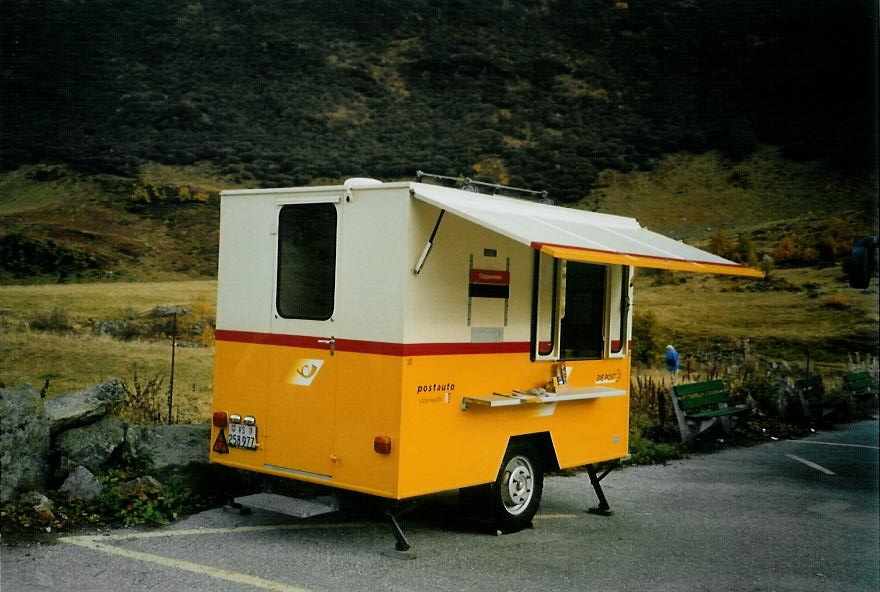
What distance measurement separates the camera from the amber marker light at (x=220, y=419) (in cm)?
713

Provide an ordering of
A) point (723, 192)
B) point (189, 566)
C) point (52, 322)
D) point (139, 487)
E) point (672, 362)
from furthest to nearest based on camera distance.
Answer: point (723, 192) → point (672, 362) → point (52, 322) → point (139, 487) → point (189, 566)

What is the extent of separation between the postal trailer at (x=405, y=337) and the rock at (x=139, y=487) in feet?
2.10

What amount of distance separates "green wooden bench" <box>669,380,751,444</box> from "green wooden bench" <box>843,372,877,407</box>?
13.9 ft

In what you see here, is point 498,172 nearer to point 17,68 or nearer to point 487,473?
point 17,68

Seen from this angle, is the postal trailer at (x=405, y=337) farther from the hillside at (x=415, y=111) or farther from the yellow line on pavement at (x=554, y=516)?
the hillside at (x=415, y=111)

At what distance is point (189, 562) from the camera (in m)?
6.09

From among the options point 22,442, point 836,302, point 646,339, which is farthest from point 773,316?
point 22,442

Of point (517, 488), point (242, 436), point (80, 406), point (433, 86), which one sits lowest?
point (517, 488)

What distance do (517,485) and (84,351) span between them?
30.3 feet

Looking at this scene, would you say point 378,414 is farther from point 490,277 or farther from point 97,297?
point 97,297

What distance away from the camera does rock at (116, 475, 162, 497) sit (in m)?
7.14

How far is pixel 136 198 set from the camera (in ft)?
72.0

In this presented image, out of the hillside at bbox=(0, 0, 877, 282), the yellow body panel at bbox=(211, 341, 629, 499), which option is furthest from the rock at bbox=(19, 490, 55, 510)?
the hillside at bbox=(0, 0, 877, 282)

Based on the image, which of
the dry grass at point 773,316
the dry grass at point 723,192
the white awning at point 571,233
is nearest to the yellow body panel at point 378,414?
the white awning at point 571,233
